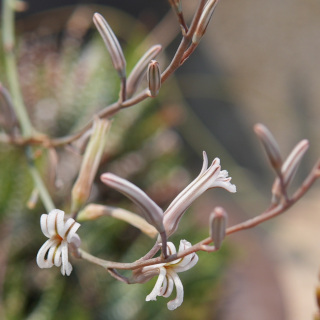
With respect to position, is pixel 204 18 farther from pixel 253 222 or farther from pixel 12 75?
pixel 12 75

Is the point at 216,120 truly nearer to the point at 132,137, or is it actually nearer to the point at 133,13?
the point at 133,13

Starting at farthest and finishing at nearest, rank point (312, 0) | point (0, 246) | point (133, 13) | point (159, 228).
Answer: point (312, 0) < point (133, 13) < point (0, 246) < point (159, 228)

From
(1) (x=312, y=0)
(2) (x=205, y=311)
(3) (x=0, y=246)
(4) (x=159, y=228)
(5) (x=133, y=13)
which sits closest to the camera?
(4) (x=159, y=228)

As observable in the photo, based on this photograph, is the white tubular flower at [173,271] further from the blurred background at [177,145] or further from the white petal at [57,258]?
the blurred background at [177,145]

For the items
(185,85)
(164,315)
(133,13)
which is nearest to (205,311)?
(164,315)

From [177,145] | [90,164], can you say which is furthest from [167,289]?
[177,145]

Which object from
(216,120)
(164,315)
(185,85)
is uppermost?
(164,315)
